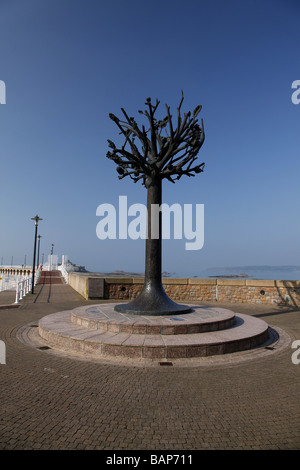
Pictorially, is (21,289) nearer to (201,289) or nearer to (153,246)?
(201,289)

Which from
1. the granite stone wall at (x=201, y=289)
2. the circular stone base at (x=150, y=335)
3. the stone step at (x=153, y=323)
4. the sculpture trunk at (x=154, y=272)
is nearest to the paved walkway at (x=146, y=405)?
the circular stone base at (x=150, y=335)

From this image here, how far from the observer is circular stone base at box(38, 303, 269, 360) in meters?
5.92

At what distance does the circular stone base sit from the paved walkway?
494mm

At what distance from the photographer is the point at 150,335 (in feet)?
22.2

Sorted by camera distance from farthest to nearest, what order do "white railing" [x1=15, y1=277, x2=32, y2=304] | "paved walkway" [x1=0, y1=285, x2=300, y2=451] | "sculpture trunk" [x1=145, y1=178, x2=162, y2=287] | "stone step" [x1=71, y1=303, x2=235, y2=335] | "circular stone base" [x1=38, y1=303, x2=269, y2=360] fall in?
"white railing" [x1=15, y1=277, x2=32, y2=304], "sculpture trunk" [x1=145, y1=178, x2=162, y2=287], "stone step" [x1=71, y1=303, x2=235, y2=335], "circular stone base" [x1=38, y1=303, x2=269, y2=360], "paved walkway" [x1=0, y1=285, x2=300, y2=451]

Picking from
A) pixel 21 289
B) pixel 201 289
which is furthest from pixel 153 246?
pixel 21 289

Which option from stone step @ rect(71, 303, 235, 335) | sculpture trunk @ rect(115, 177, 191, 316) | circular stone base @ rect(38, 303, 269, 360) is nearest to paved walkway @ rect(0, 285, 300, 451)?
circular stone base @ rect(38, 303, 269, 360)

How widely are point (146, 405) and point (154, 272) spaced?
5.54 metres

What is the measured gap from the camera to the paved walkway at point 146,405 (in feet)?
9.93

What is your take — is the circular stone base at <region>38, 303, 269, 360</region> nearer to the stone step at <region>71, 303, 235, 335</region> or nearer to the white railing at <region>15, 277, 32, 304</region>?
the stone step at <region>71, 303, 235, 335</region>

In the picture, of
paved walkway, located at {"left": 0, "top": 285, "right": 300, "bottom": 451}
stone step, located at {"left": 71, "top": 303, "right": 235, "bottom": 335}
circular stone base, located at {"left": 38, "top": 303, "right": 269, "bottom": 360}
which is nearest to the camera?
paved walkway, located at {"left": 0, "top": 285, "right": 300, "bottom": 451}

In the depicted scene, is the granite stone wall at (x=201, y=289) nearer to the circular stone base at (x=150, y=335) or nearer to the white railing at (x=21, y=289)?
the white railing at (x=21, y=289)
